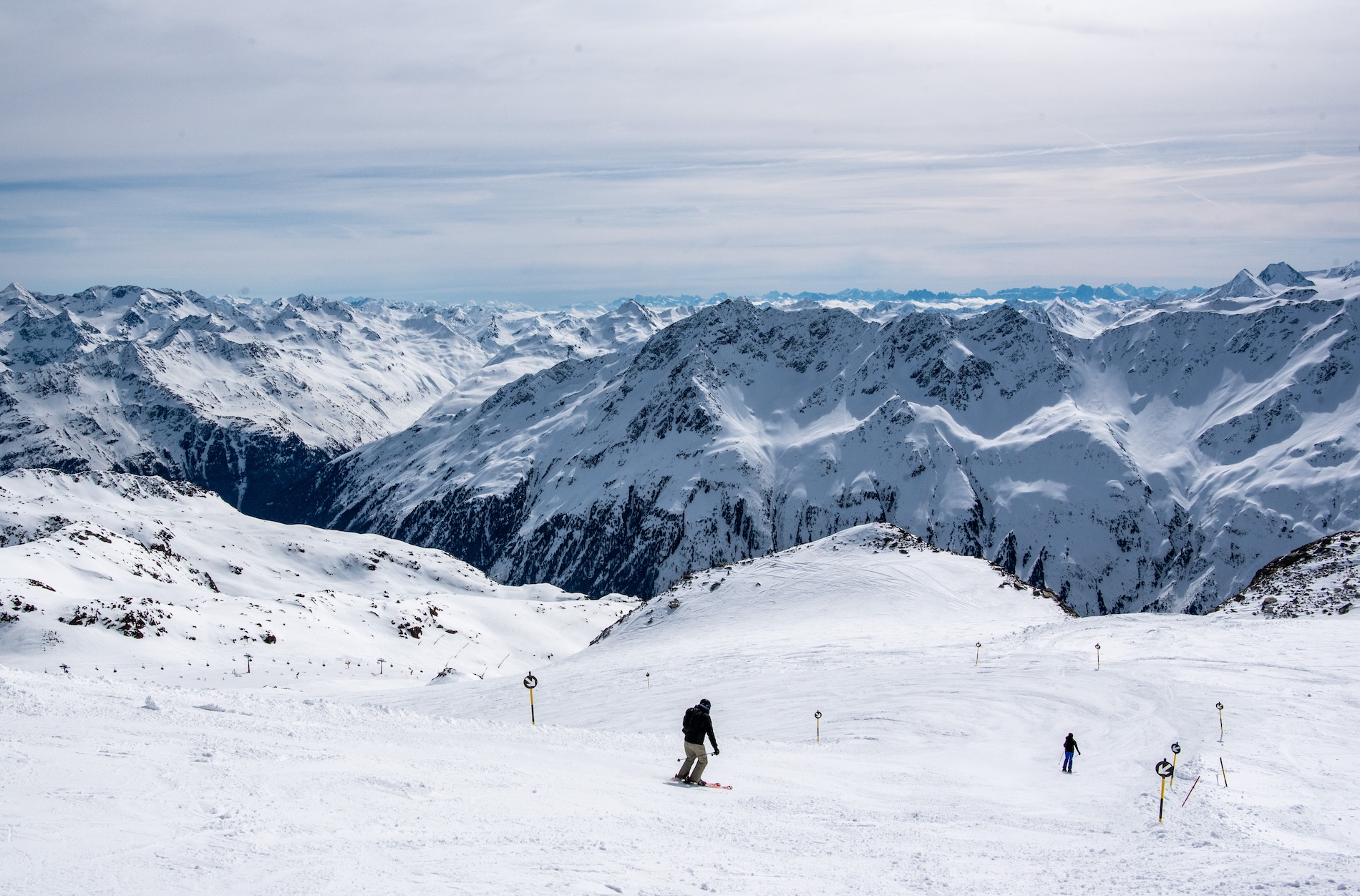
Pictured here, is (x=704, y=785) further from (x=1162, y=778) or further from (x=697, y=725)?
(x=1162, y=778)

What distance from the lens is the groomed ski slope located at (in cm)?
1080

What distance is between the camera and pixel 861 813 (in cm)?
1483

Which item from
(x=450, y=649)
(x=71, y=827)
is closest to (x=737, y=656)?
(x=71, y=827)

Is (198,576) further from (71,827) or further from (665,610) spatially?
(71,827)

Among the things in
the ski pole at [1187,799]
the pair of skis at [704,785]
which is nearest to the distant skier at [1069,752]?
the ski pole at [1187,799]

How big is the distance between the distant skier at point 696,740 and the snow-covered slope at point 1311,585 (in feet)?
118

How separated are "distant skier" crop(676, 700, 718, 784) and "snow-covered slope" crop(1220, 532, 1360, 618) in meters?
36.1

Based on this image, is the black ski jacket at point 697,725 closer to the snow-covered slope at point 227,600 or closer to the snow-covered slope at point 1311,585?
the snow-covered slope at point 1311,585

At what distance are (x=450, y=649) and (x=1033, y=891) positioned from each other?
72.2 metres

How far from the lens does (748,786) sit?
16.8 m

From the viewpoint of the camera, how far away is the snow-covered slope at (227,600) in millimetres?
51438

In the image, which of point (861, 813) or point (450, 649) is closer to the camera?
point (861, 813)

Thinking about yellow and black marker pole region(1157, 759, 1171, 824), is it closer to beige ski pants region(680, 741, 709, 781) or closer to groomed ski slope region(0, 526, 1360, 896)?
groomed ski slope region(0, 526, 1360, 896)

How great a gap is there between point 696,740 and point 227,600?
230 ft
